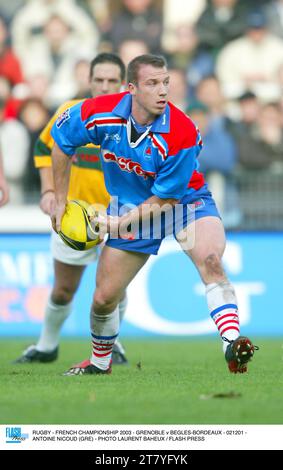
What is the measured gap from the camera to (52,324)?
9.30 metres

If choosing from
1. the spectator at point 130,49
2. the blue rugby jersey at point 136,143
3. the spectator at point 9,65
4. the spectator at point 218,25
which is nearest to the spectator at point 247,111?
the spectator at point 218,25

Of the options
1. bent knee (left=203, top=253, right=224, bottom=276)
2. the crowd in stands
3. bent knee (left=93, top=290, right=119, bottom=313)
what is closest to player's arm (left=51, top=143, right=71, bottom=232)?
bent knee (left=93, top=290, right=119, bottom=313)

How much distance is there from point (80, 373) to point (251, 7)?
942 centimetres

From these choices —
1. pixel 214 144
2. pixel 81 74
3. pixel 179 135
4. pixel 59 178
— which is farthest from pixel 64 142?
pixel 81 74

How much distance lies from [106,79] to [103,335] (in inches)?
84.8

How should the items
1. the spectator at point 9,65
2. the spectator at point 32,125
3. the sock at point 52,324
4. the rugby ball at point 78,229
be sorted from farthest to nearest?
the spectator at point 9,65 < the spectator at point 32,125 < the sock at point 52,324 < the rugby ball at point 78,229

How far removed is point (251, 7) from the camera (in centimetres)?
A: 1569

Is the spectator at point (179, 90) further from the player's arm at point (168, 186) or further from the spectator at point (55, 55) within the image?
the player's arm at point (168, 186)

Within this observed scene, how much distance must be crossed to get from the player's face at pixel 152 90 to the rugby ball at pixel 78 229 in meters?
0.87

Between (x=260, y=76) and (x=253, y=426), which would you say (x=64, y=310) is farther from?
(x=260, y=76)

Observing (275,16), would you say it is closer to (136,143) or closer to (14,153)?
(14,153)

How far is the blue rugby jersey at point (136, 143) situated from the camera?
22.6 ft

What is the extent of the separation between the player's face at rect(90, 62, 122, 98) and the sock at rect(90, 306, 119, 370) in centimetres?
191

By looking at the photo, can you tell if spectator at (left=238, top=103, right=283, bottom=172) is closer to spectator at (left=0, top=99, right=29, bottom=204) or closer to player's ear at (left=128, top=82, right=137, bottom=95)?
spectator at (left=0, top=99, right=29, bottom=204)
